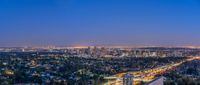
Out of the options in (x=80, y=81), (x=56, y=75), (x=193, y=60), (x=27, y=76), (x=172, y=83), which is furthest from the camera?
(x=193, y=60)

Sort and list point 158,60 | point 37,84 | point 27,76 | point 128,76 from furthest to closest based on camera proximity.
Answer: point 158,60 < point 27,76 < point 37,84 < point 128,76

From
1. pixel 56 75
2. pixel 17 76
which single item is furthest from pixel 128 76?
pixel 56 75

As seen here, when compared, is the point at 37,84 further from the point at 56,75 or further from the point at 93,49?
the point at 93,49

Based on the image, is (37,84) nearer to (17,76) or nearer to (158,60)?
(17,76)

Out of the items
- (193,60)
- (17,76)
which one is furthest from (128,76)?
(193,60)

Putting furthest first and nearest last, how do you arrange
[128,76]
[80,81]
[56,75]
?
[56,75] → [80,81] → [128,76]

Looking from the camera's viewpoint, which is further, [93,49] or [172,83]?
[93,49]

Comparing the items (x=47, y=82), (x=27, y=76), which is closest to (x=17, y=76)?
(x=27, y=76)

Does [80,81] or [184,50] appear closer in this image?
[80,81]

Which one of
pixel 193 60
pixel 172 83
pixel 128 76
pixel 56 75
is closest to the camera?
pixel 128 76
